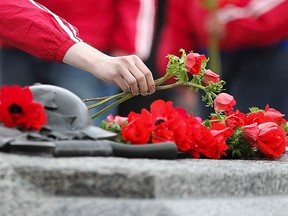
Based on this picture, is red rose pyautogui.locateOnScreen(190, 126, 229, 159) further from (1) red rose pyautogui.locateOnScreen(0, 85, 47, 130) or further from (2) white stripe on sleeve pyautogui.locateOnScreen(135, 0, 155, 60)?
(2) white stripe on sleeve pyautogui.locateOnScreen(135, 0, 155, 60)

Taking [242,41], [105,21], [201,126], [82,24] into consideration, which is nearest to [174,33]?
[242,41]

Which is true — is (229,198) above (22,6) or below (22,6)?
below

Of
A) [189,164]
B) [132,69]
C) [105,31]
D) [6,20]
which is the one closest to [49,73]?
[105,31]

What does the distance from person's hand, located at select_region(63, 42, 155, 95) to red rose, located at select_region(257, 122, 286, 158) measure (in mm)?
320

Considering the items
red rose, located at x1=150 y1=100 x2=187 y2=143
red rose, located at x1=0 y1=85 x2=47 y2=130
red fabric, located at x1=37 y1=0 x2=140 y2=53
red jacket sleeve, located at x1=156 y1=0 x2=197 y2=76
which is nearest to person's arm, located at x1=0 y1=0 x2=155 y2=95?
red rose, located at x1=150 y1=100 x2=187 y2=143

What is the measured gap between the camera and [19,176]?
5.46ft

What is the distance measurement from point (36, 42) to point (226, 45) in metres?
1.42

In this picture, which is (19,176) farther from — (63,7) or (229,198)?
(63,7)

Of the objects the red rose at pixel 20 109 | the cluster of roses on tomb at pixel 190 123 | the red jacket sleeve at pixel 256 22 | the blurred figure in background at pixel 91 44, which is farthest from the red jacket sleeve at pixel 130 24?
the red rose at pixel 20 109

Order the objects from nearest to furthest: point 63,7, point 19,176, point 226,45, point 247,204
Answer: point 19,176
point 247,204
point 63,7
point 226,45

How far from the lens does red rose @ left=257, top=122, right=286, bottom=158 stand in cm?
239

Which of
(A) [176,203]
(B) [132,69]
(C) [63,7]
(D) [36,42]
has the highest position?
(C) [63,7]

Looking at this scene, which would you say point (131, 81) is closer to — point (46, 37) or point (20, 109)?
point (20, 109)

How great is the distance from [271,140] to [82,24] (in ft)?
5.25
